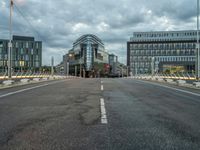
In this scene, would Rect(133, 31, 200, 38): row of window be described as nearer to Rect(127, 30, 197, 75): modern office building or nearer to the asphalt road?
Rect(127, 30, 197, 75): modern office building

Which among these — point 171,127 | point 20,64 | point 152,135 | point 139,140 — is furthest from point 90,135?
point 20,64

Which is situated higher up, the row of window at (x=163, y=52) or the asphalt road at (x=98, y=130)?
the row of window at (x=163, y=52)

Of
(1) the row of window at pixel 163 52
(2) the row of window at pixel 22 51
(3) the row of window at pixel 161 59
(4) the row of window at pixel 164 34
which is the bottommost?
(3) the row of window at pixel 161 59

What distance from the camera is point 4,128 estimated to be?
4105 millimetres

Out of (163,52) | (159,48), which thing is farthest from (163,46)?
(163,52)

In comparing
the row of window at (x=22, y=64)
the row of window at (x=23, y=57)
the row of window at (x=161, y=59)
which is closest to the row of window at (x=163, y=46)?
the row of window at (x=161, y=59)

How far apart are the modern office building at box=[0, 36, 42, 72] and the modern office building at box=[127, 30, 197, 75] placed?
6284 centimetres

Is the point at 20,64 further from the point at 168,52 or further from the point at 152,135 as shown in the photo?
the point at 152,135

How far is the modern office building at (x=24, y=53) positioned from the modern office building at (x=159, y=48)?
62842 mm

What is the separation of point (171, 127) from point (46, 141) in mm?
2646

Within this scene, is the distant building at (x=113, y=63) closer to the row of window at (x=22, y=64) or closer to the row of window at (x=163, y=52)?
the row of window at (x=163, y=52)

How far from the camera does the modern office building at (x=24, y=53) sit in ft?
338

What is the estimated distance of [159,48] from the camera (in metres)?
134

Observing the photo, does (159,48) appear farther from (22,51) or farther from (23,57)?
(22,51)
